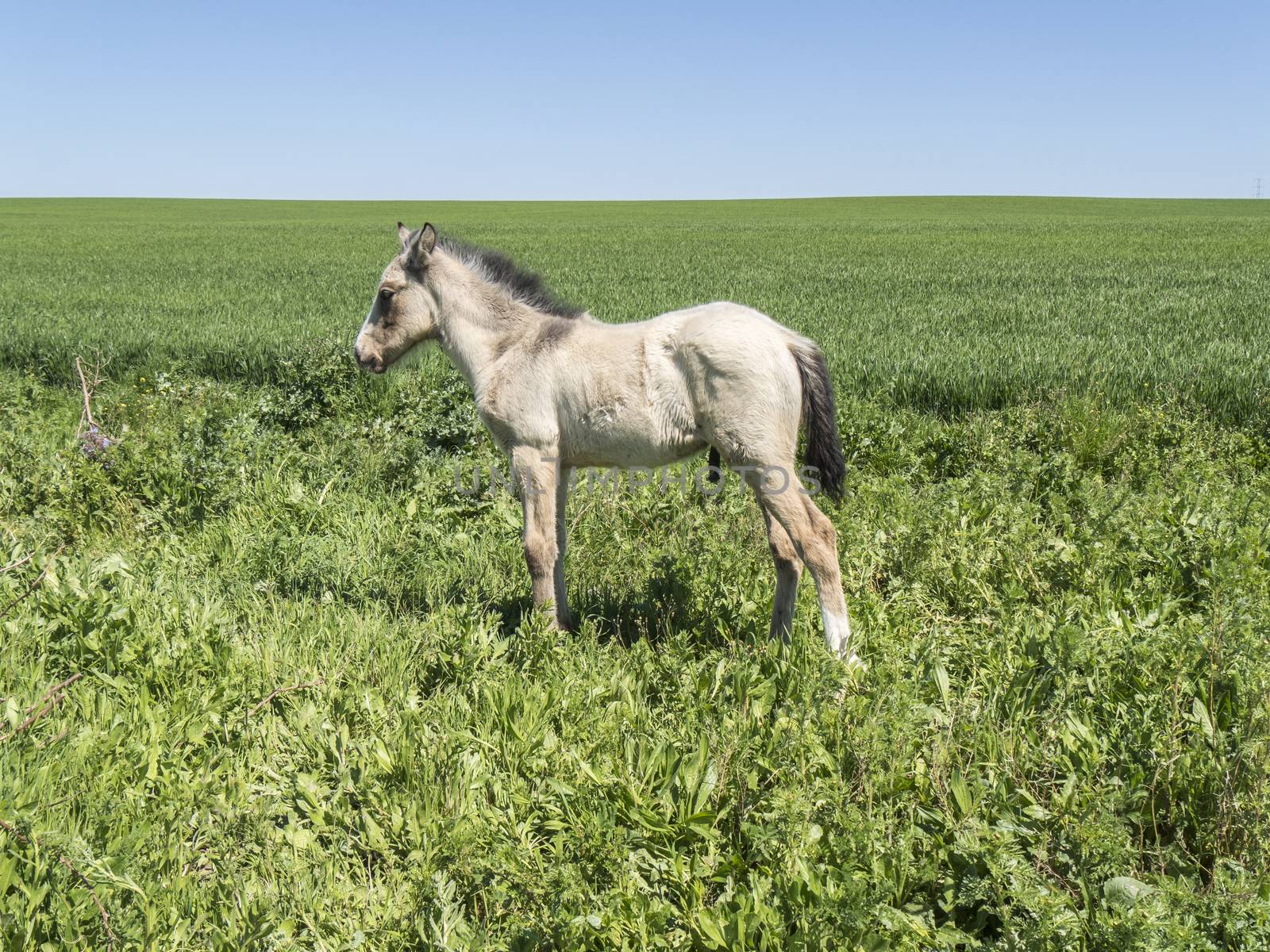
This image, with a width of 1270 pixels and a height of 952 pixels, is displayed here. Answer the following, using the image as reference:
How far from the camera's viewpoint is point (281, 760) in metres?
3.97

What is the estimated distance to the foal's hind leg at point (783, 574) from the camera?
192 inches

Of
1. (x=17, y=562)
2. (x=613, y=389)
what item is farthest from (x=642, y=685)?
(x=17, y=562)

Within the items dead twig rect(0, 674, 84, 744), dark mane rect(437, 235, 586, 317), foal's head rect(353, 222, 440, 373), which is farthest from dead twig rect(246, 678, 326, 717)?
dark mane rect(437, 235, 586, 317)

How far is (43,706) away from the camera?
389 centimetres

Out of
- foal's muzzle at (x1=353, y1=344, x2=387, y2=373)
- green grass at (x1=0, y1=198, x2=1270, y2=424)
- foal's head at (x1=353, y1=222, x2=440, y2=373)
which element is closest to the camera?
foal's head at (x1=353, y1=222, x2=440, y2=373)

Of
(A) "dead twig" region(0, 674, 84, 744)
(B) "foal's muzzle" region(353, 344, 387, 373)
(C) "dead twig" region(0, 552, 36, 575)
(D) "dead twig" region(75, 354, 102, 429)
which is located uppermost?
(B) "foal's muzzle" region(353, 344, 387, 373)

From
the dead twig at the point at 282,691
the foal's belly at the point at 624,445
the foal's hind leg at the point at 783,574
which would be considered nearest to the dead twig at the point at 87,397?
the dead twig at the point at 282,691

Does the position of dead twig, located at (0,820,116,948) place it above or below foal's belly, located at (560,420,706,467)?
below

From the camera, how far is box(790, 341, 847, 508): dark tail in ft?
15.7

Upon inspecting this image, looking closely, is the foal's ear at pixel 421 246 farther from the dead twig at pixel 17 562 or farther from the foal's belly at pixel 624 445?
the dead twig at pixel 17 562

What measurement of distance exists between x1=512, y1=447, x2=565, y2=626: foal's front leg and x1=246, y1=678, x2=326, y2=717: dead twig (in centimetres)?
122

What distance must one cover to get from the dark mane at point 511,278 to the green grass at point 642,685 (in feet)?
6.09

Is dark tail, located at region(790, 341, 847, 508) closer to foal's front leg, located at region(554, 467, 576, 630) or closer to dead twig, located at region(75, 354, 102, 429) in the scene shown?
foal's front leg, located at region(554, 467, 576, 630)

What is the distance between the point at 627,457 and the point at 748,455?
72cm
